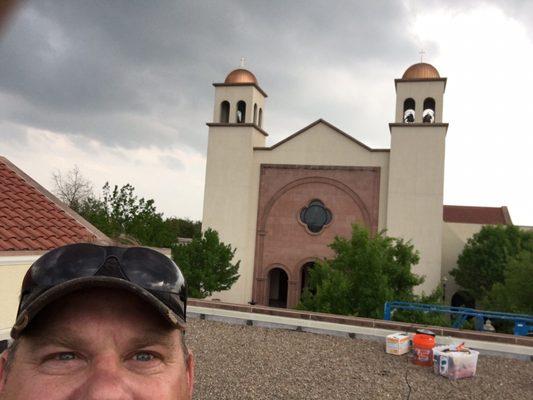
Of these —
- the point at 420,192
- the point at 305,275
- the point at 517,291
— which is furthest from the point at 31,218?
the point at 517,291

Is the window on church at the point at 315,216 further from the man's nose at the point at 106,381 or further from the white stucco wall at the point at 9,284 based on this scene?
the man's nose at the point at 106,381

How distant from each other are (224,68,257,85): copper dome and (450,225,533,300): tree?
1857 centimetres

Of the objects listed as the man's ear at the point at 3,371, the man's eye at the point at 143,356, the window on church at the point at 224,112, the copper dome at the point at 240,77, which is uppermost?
the copper dome at the point at 240,77

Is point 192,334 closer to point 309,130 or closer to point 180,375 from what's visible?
point 180,375

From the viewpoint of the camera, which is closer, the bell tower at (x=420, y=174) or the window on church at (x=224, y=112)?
the bell tower at (x=420, y=174)

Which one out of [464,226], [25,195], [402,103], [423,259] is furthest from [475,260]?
[25,195]

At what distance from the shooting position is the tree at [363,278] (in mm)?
18859

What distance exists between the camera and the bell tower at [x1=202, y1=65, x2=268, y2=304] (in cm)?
2927

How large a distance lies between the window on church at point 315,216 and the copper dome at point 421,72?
9503mm

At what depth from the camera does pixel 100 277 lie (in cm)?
128

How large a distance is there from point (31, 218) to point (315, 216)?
857 inches

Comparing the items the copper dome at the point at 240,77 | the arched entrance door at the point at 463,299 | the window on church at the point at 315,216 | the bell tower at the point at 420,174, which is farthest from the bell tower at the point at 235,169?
the arched entrance door at the point at 463,299

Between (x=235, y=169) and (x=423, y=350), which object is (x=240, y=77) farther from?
(x=423, y=350)

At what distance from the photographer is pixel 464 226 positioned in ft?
115
